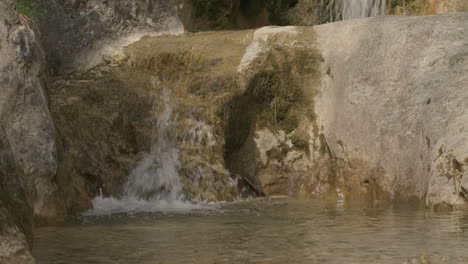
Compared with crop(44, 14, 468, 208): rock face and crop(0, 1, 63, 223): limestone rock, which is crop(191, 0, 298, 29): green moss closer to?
crop(44, 14, 468, 208): rock face

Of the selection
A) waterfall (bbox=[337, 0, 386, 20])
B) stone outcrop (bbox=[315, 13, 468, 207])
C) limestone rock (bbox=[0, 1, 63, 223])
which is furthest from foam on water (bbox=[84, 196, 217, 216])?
→ waterfall (bbox=[337, 0, 386, 20])

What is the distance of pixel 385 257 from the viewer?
5.38m

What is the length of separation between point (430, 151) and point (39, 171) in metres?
3.92

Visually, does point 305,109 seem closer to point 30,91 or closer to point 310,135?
point 310,135

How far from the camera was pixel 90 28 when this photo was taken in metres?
11.3

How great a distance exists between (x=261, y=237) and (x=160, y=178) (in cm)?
350

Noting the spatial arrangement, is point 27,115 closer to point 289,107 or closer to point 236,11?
point 289,107

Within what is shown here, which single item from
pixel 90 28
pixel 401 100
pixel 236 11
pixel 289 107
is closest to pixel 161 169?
pixel 289 107

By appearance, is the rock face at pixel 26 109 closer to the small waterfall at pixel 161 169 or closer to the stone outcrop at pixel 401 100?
the small waterfall at pixel 161 169

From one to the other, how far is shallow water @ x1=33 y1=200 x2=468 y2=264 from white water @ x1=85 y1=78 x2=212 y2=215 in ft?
2.83

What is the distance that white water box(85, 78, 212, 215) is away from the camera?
916 centimetres

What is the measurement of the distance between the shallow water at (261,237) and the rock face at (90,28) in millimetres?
3332

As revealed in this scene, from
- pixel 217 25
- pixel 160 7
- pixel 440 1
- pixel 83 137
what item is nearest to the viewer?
pixel 83 137

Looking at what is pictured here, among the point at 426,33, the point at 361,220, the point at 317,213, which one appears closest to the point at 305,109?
the point at 426,33
